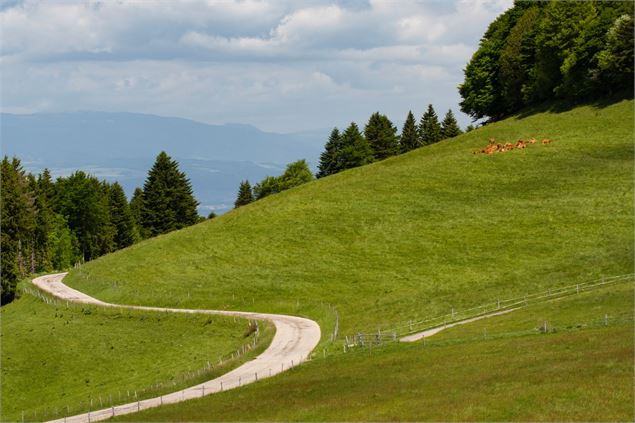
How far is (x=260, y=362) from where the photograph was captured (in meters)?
55.3

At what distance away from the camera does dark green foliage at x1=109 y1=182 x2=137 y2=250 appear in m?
152

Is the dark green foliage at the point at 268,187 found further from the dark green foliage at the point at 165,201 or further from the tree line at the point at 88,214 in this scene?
the dark green foliage at the point at 165,201

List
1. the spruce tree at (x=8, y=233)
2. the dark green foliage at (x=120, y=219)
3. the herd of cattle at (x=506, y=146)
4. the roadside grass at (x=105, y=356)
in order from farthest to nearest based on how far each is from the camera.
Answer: the dark green foliage at (x=120, y=219), the herd of cattle at (x=506, y=146), the spruce tree at (x=8, y=233), the roadside grass at (x=105, y=356)

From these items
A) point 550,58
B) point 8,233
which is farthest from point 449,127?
point 8,233

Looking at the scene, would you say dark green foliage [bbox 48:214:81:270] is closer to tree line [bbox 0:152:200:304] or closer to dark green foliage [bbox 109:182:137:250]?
tree line [bbox 0:152:200:304]

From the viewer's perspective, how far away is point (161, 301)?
82000mm

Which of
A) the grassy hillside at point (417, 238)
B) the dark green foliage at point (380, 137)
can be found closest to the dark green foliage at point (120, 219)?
the grassy hillside at point (417, 238)

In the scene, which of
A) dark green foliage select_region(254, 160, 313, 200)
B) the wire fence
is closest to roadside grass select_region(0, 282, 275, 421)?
the wire fence

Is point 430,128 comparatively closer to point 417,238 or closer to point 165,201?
point 165,201

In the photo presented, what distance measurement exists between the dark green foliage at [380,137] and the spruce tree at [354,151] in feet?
11.9

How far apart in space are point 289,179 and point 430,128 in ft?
112

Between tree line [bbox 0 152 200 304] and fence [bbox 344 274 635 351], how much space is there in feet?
240

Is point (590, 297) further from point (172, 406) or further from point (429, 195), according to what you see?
point (429, 195)

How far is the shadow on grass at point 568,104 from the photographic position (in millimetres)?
113000
